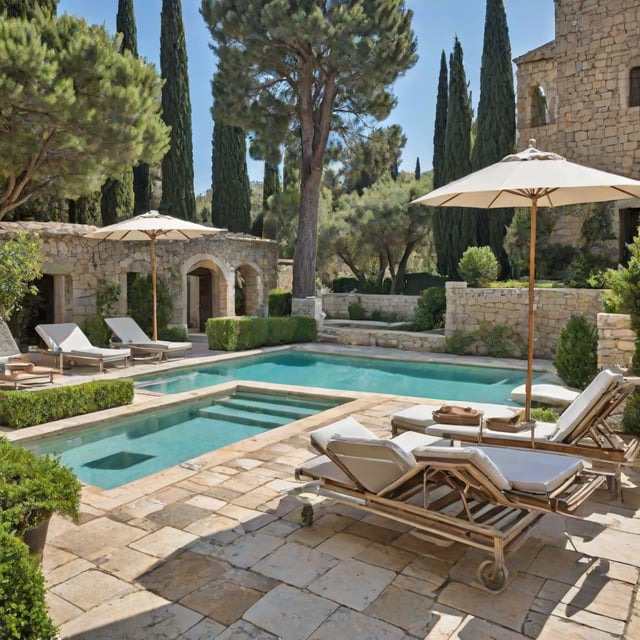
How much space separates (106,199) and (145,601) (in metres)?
18.9

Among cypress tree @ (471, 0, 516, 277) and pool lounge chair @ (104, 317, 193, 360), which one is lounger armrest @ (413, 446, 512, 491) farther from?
cypress tree @ (471, 0, 516, 277)

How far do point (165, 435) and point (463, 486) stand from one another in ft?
16.2

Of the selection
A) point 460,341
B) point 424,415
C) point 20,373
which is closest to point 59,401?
point 20,373

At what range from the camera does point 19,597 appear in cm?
213

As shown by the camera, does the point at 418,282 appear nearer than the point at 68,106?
No

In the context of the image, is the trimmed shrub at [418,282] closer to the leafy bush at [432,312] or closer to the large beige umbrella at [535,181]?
the leafy bush at [432,312]

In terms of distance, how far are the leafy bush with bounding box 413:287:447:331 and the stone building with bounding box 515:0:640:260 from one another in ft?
13.9

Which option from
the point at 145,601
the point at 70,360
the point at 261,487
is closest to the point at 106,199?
the point at 70,360

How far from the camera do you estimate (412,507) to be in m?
3.27

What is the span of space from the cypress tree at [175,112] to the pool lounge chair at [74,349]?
1054 cm

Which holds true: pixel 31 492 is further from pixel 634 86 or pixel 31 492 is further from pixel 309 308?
pixel 634 86

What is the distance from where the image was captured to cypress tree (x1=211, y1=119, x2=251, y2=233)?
73.8ft

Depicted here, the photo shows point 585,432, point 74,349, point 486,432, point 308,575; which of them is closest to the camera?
point 308,575

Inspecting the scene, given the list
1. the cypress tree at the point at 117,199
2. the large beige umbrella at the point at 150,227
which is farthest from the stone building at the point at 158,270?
the cypress tree at the point at 117,199
